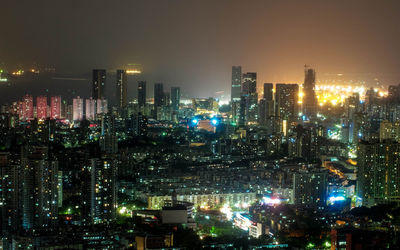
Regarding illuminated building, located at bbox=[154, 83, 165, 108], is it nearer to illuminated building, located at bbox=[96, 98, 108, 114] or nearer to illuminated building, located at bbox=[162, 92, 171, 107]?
illuminated building, located at bbox=[162, 92, 171, 107]

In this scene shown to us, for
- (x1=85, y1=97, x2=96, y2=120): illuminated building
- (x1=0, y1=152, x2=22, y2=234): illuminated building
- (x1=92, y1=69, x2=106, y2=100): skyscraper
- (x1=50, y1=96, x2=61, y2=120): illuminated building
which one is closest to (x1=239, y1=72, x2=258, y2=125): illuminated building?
(x1=92, y1=69, x2=106, y2=100): skyscraper

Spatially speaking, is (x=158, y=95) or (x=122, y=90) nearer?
(x=122, y=90)

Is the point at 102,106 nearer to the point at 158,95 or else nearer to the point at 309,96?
the point at 158,95

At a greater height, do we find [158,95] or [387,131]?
[158,95]

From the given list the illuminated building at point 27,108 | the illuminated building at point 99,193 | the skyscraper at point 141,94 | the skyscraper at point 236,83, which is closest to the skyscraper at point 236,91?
the skyscraper at point 236,83

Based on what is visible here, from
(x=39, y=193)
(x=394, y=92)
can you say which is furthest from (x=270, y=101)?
(x=39, y=193)

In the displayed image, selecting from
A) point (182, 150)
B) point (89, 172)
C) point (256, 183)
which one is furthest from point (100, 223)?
point (182, 150)
